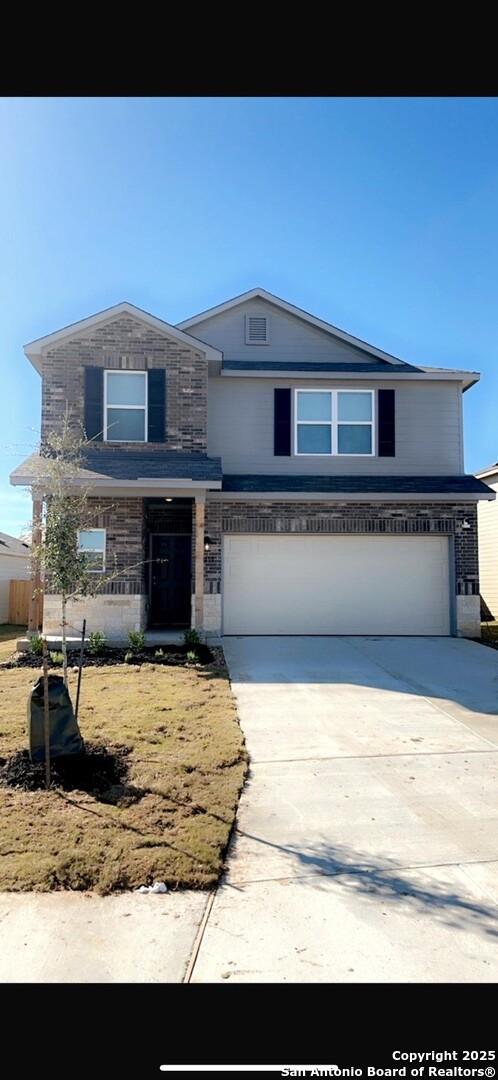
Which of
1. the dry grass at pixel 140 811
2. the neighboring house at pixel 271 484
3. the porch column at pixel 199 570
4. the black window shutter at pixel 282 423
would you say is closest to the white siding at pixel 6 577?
the neighboring house at pixel 271 484

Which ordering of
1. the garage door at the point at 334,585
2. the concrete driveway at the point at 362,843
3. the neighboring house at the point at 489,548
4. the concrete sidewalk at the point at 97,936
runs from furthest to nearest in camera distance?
the neighboring house at the point at 489,548 → the garage door at the point at 334,585 → the concrete driveway at the point at 362,843 → the concrete sidewalk at the point at 97,936

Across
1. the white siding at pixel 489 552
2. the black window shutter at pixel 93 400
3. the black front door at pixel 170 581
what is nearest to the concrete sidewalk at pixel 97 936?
the black window shutter at pixel 93 400

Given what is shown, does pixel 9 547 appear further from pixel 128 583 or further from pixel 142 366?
pixel 142 366

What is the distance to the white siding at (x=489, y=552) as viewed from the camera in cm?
1846

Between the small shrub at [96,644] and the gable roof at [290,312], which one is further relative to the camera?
the gable roof at [290,312]

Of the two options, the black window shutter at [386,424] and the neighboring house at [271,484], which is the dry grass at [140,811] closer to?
the neighboring house at [271,484]

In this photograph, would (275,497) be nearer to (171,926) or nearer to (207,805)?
(207,805)

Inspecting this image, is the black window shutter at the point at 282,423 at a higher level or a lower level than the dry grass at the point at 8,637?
higher

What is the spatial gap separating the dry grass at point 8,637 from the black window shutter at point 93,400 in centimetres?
469

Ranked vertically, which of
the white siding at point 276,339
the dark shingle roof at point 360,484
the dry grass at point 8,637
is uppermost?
the white siding at point 276,339

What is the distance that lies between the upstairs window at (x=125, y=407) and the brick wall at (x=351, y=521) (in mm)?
2235

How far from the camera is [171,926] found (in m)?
2.98

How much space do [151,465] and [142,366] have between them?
7.75 feet

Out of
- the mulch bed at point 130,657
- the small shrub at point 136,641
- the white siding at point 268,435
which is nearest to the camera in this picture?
the mulch bed at point 130,657
